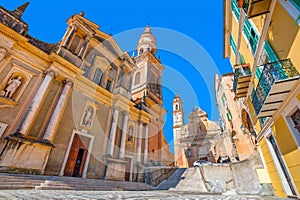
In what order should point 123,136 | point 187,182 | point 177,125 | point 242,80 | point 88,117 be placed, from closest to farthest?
1. point 242,80
2. point 187,182
3. point 88,117
4. point 123,136
5. point 177,125

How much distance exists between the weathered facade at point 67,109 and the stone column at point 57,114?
0.05 meters

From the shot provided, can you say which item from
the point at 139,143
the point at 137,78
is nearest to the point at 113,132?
the point at 139,143

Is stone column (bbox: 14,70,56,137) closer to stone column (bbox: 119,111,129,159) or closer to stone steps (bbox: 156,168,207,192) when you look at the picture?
stone column (bbox: 119,111,129,159)

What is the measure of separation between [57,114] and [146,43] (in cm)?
2512

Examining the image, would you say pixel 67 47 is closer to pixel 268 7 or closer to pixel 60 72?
pixel 60 72

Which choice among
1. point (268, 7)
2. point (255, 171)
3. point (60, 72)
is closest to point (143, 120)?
point (60, 72)

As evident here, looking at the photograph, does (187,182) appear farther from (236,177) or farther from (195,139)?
(195,139)

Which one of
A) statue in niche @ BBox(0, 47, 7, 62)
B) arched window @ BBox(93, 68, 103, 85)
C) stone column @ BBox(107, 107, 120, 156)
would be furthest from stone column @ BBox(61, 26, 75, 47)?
stone column @ BBox(107, 107, 120, 156)

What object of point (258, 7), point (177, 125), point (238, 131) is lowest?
point (238, 131)

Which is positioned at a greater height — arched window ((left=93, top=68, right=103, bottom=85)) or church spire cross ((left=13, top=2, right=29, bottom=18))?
church spire cross ((left=13, top=2, right=29, bottom=18))

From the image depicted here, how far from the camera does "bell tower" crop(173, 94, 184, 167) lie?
27.2m

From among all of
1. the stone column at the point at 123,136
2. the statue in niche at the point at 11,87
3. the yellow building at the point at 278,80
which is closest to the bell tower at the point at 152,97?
the stone column at the point at 123,136

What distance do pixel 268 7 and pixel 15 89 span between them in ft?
40.8

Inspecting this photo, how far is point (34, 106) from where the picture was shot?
27.1 feet
